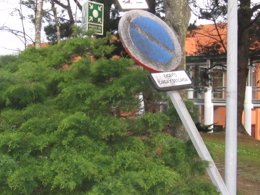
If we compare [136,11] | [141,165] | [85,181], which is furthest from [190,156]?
[136,11]

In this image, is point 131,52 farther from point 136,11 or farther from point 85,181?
point 85,181

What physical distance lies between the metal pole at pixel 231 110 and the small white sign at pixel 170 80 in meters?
0.56

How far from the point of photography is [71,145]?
4.84m

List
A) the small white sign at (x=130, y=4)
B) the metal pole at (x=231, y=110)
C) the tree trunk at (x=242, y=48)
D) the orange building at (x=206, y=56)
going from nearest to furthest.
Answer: the metal pole at (x=231, y=110) → the small white sign at (x=130, y=4) → the tree trunk at (x=242, y=48) → the orange building at (x=206, y=56)

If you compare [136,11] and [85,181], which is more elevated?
[136,11]

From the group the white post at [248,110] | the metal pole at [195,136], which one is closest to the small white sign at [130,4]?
the metal pole at [195,136]

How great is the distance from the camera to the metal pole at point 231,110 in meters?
5.38

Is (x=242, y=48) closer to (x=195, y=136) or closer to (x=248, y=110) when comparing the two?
(x=248, y=110)

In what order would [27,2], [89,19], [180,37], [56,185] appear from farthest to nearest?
[27,2] < [89,19] < [180,37] < [56,185]

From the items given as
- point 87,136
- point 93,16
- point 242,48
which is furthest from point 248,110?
point 87,136

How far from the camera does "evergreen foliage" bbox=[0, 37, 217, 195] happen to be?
15.1 ft

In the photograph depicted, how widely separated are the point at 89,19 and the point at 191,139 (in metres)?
3.82

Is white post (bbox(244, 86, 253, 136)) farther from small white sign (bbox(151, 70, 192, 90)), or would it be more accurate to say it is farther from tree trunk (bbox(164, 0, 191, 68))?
small white sign (bbox(151, 70, 192, 90))

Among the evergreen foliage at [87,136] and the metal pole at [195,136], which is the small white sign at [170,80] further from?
the evergreen foliage at [87,136]
